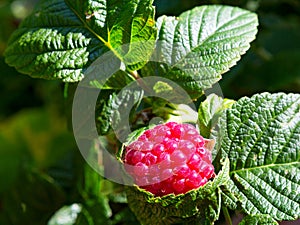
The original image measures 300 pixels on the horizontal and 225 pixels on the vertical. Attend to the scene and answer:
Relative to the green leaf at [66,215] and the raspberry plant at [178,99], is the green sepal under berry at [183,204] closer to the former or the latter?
the raspberry plant at [178,99]

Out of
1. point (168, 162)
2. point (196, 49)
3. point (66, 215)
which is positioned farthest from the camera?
point (66, 215)

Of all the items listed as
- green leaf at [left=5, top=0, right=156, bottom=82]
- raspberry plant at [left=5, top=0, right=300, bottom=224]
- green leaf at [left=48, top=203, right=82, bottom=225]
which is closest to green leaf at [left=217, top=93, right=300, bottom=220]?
raspberry plant at [left=5, top=0, right=300, bottom=224]

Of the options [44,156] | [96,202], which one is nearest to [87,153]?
[96,202]

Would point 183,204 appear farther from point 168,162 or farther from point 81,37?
point 81,37

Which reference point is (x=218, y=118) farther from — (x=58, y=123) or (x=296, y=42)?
(x=58, y=123)

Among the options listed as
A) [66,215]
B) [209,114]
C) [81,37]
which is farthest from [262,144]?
[66,215]

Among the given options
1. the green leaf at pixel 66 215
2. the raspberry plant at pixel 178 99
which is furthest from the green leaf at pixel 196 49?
the green leaf at pixel 66 215
